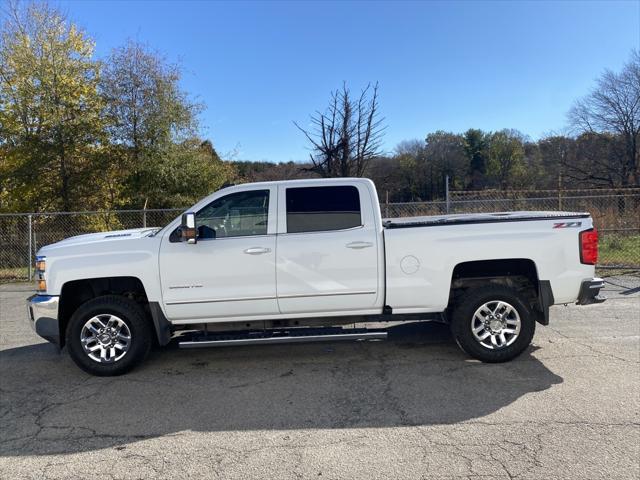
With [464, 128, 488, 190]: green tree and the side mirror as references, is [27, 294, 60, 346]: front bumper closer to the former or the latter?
the side mirror

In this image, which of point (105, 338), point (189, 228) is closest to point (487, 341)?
point (189, 228)

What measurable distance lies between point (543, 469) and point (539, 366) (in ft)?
6.82

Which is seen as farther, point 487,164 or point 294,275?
point 487,164

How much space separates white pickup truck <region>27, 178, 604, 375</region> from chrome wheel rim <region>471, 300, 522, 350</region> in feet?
0.04

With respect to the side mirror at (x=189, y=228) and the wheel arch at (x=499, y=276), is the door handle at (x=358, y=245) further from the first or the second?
the side mirror at (x=189, y=228)

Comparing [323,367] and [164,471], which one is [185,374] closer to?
[323,367]

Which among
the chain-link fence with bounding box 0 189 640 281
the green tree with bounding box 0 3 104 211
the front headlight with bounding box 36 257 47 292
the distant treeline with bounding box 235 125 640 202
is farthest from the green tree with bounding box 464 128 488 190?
the front headlight with bounding box 36 257 47 292

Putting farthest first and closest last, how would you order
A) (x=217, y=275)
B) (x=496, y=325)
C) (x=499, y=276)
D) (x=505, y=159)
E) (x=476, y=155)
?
1. (x=476, y=155)
2. (x=505, y=159)
3. (x=499, y=276)
4. (x=496, y=325)
5. (x=217, y=275)

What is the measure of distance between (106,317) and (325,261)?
2.44 m

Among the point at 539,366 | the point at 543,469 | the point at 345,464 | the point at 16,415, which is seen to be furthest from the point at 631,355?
the point at 16,415

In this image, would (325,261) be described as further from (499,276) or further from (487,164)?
(487,164)

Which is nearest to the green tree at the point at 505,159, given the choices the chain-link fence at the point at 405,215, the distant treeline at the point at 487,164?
the distant treeline at the point at 487,164

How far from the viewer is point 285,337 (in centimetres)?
490

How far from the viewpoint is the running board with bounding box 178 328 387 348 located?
192 inches
